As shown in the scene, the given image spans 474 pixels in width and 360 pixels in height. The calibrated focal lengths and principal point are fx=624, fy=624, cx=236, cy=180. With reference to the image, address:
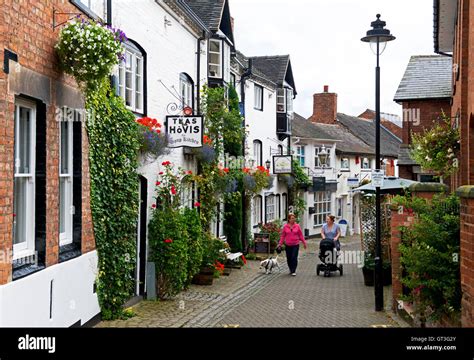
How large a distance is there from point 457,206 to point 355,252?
16150 mm

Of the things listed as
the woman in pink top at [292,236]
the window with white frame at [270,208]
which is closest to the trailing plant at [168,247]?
the woman in pink top at [292,236]

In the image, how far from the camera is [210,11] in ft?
60.5

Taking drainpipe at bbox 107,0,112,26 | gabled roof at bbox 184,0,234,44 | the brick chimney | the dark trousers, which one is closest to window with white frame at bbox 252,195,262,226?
the dark trousers

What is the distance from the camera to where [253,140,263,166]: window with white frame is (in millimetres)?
25980

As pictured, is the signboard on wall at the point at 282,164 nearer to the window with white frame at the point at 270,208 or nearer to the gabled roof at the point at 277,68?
the window with white frame at the point at 270,208

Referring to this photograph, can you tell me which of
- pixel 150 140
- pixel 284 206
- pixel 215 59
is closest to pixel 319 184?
pixel 284 206

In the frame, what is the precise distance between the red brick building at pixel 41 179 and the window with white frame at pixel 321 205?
2578 cm

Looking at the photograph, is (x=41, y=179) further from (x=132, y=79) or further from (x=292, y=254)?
(x=292, y=254)

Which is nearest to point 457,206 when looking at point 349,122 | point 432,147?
point 432,147

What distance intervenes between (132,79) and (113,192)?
114 inches

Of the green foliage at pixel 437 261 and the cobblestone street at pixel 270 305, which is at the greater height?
the green foliage at pixel 437 261

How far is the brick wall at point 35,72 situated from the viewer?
644 centimetres
